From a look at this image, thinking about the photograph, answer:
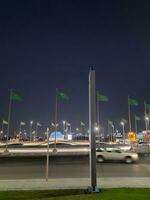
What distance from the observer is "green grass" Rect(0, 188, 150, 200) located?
12625 mm

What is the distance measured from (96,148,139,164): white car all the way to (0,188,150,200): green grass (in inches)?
737

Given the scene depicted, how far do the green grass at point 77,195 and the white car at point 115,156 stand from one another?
737 inches

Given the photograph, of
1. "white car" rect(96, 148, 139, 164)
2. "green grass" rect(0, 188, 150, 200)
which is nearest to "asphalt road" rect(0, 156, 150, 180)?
"white car" rect(96, 148, 139, 164)

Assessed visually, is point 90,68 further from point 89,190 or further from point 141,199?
point 141,199

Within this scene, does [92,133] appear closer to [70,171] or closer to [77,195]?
[77,195]

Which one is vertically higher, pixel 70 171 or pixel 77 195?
pixel 70 171

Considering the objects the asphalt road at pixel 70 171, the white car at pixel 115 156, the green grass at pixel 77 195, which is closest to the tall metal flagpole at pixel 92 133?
the green grass at pixel 77 195

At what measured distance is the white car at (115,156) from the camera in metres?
33.2

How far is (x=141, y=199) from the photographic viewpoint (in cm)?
1219

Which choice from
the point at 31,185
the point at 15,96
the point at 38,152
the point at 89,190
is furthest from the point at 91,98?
the point at 38,152

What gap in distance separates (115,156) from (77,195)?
69.2 ft

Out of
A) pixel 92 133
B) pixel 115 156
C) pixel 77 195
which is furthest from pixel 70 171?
pixel 77 195

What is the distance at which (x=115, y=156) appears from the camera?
33938mm

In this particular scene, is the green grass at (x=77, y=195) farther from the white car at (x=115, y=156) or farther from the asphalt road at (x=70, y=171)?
the white car at (x=115, y=156)
